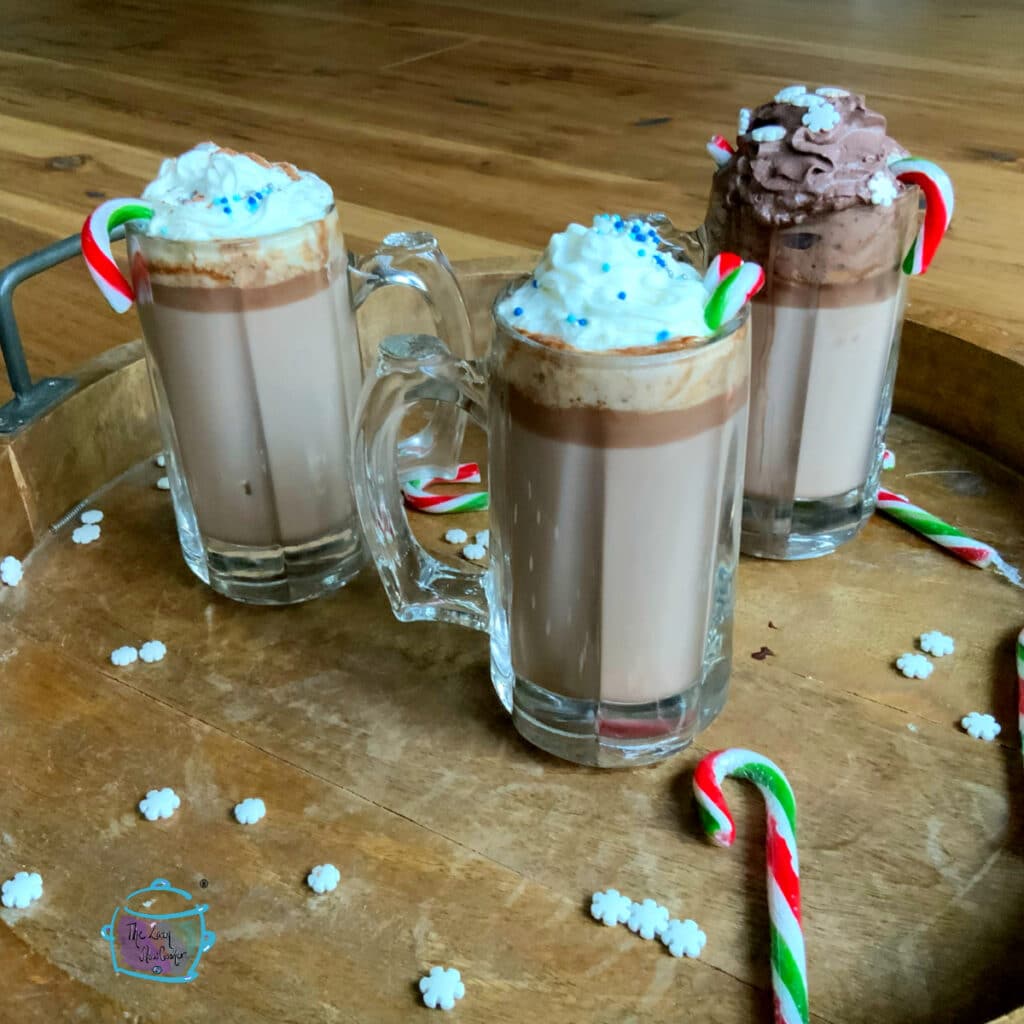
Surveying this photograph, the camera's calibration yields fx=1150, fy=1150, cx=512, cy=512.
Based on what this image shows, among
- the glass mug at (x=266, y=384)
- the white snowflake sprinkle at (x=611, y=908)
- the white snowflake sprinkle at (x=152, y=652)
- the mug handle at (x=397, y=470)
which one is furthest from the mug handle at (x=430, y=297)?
the white snowflake sprinkle at (x=611, y=908)

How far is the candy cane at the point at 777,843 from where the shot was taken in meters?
0.49

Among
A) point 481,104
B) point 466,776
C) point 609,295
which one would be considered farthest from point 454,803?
point 481,104

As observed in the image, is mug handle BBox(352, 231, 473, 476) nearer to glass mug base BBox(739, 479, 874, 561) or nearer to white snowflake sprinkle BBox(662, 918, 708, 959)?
glass mug base BBox(739, 479, 874, 561)

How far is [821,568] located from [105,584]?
474 millimetres

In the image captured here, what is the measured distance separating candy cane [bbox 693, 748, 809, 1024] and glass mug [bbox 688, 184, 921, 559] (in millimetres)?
212

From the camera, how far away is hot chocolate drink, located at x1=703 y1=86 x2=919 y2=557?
26.0 inches

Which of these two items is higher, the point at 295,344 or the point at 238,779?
the point at 295,344

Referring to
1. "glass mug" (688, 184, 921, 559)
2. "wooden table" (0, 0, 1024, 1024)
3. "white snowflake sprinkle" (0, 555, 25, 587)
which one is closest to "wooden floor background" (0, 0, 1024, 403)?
"wooden table" (0, 0, 1024, 1024)

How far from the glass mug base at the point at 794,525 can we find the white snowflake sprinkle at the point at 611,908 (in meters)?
0.29

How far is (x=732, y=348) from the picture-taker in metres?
0.53

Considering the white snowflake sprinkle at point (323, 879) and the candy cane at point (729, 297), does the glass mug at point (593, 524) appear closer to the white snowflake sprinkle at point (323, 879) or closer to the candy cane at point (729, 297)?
the candy cane at point (729, 297)

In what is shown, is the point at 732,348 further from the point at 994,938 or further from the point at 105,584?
the point at 105,584

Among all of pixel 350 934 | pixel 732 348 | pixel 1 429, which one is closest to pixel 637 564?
pixel 732 348

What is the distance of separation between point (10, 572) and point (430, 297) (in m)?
0.33
